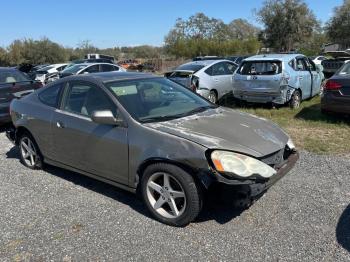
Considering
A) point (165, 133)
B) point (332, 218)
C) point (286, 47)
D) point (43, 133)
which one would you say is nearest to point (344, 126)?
point (332, 218)

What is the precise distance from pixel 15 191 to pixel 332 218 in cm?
391

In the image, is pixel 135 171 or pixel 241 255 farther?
pixel 135 171

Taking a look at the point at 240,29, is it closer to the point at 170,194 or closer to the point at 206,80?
the point at 206,80

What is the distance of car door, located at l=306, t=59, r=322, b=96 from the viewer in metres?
11.3

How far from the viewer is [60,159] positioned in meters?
4.95

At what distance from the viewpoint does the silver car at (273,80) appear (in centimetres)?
979

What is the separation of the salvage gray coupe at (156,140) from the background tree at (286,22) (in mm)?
45930

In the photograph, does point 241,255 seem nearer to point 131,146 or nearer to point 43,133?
point 131,146

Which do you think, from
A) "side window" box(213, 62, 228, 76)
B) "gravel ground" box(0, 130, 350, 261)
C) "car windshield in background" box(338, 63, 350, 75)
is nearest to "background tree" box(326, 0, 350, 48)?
"side window" box(213, 62, 228, 76)

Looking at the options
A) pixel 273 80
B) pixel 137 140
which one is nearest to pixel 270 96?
pixel 273 80

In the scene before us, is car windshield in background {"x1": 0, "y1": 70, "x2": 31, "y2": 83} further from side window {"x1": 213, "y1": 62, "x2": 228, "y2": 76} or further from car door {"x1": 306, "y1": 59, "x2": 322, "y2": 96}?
car door {"x1": 306, "y1": 59, "x2": 322, "y2": 96}

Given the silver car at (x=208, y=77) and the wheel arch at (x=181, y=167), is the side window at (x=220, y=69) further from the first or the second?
the wheel arch at (x=181, y=167)

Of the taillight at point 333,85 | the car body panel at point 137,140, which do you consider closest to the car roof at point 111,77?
the car body panel at point 137,140

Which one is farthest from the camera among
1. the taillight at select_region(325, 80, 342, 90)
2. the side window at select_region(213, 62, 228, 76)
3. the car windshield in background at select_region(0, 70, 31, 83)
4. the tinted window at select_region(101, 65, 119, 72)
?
the tinted window at select_region(101, 65, 119, 72)
